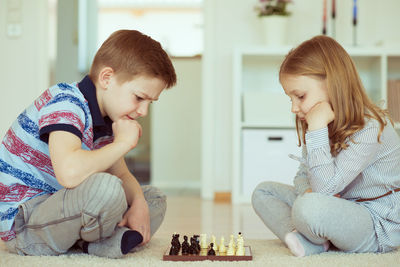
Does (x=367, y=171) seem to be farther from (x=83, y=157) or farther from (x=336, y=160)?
(x=83, y=157)

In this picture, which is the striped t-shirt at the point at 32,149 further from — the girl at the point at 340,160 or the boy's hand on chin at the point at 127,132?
the girl at the point at 340,160

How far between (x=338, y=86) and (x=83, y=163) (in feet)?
2.29

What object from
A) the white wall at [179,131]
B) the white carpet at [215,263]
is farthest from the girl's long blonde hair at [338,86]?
the white wall at [179,131]

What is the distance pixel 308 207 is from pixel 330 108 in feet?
0.91

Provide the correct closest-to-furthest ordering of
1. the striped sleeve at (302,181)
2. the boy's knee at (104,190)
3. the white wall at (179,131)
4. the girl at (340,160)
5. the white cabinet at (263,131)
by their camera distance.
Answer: the boy's knee at (104,190), the girl at (340,160), the striped sleeve at (302,181), the white cabinet at (263,131), the white wall at (179,131)

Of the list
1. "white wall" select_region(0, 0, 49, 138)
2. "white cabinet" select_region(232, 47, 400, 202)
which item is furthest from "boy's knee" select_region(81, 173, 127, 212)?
"white wall" select_region(0, 0, 49, 138)

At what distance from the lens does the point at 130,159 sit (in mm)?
5203

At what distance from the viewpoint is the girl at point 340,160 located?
54.5 inches

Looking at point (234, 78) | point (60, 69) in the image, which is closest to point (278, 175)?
point (234, 78)

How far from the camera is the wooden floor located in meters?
2.02

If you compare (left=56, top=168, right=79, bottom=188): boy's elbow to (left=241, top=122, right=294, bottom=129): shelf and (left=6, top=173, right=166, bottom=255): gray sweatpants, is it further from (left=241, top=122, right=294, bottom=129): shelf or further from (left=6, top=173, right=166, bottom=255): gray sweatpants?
(left=241, top=122, right=294, bottom=129): shelf

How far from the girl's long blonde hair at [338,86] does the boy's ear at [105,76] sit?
474 mm

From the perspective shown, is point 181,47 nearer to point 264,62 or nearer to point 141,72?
point 264,62

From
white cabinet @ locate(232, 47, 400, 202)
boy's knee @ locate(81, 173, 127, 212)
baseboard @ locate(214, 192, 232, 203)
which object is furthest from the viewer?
baseboard @ locate(214, 192, 232, 203)
